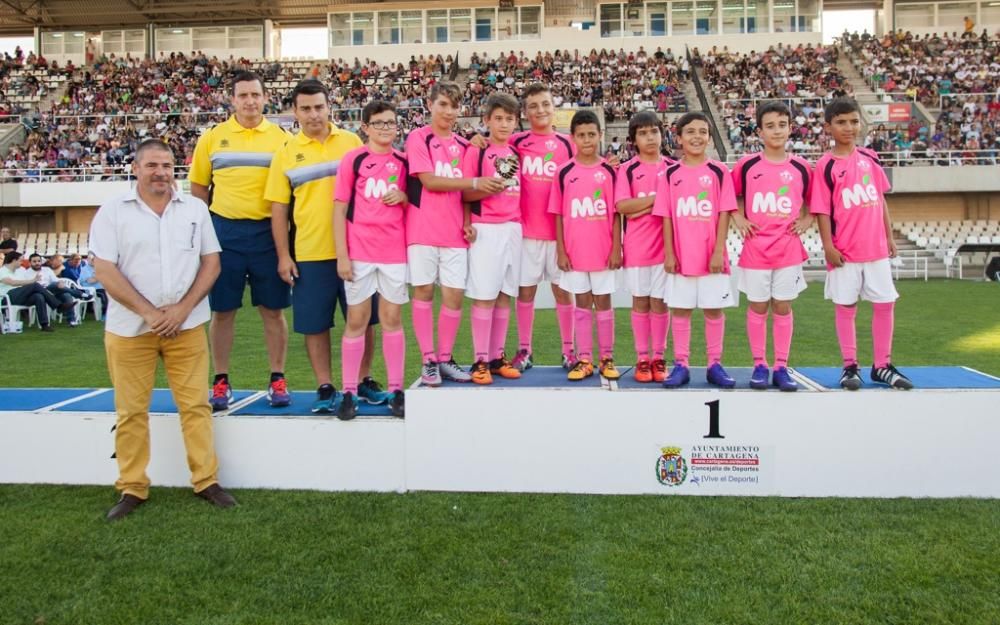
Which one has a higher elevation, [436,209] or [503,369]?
[436,209]

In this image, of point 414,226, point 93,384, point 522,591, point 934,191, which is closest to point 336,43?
point 934,191

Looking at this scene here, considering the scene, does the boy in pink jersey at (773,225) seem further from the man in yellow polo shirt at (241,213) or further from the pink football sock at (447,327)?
the man in yellow polo shirt at (241,213)

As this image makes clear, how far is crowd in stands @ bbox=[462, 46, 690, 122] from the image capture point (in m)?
28.4

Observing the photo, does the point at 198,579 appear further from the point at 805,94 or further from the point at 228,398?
the point at 805,94

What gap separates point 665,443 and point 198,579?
2.37 meters

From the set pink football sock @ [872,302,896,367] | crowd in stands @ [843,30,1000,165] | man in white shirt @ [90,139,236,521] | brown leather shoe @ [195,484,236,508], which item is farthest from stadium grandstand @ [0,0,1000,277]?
Result: brown leather shoe @ [195,484,236,508]

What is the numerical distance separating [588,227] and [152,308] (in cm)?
250

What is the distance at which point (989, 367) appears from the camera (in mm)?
7652

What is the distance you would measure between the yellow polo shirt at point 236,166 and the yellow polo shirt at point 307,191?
117mm

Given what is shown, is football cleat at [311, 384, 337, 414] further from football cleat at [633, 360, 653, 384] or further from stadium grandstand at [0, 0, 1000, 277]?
stadium grandstand at [0, 0, 1000, 277]

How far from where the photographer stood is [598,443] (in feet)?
13.5

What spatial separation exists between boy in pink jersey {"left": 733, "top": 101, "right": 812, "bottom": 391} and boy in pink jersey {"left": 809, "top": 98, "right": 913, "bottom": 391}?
16 cm

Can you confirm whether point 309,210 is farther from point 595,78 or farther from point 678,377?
point 595,78

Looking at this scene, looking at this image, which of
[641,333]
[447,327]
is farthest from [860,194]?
[447,327]
